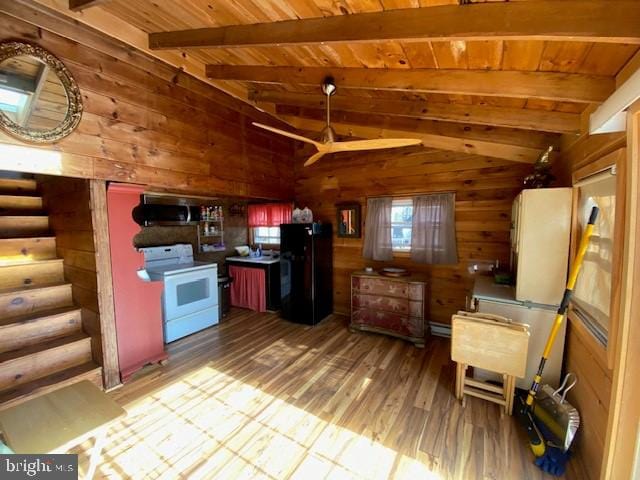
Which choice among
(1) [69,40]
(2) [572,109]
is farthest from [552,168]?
(1) [69,40]

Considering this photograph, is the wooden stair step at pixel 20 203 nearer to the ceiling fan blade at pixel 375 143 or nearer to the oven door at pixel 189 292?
the oven door at pixel 189 292

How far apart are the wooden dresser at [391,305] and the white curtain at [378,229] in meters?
0.41

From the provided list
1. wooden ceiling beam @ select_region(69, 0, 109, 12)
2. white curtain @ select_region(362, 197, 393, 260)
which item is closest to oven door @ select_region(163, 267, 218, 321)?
white curtain @ select_region(362, 197, 393, 260)

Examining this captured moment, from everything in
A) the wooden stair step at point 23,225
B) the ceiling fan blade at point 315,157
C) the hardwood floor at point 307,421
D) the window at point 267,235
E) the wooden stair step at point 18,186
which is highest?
the ceiling fan blade at point 315,157

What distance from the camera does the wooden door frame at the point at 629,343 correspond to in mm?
1179

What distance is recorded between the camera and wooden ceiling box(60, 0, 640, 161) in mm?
1164

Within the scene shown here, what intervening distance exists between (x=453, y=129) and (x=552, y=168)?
108cm

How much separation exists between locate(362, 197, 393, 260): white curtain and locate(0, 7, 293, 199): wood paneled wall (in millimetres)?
1891

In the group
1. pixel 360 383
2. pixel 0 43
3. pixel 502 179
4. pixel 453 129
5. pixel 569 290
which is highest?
pixel 0 43

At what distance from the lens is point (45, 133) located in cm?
193

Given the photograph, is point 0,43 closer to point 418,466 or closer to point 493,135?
point 418,466

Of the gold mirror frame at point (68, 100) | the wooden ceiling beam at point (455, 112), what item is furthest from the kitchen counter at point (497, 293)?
the gold mirror frame at point (68, 100)

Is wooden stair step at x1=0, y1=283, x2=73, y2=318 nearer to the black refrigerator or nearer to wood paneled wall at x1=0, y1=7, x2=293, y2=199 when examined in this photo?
wood paneled wall at x1=0, y1=7, x2=293, y2=199

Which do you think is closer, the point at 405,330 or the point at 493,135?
the point at 493,135
